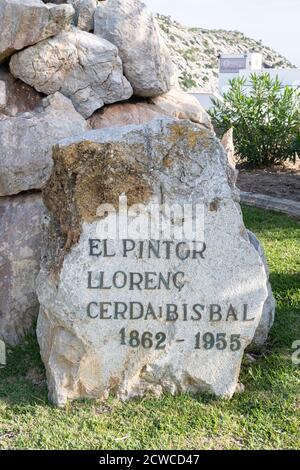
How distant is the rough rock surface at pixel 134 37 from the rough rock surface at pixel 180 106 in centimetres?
22

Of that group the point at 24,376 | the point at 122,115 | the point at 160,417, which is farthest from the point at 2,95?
the point at 160,417

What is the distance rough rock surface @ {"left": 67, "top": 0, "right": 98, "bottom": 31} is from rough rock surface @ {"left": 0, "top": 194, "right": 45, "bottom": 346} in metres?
1.50

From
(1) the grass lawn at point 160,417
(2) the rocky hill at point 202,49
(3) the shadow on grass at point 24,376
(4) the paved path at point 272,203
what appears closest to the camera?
(1) the grass lawn at point 160,417

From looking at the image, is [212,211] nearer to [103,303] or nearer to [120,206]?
[120,206]

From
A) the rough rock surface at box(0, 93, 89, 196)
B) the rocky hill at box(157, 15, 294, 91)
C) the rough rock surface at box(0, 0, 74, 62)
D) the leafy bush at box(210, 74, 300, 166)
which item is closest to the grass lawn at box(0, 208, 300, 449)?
the rough rock surface at box(0, 93, 89, 196)

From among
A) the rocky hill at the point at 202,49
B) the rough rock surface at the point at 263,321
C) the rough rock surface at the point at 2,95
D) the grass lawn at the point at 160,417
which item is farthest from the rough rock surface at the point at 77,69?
the rocky hill at the point at 202,49

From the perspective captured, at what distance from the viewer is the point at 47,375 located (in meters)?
3.62

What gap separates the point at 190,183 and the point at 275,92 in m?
6.69

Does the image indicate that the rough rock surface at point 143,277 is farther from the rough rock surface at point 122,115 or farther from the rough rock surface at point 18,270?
the rough rock surface at point 122,115

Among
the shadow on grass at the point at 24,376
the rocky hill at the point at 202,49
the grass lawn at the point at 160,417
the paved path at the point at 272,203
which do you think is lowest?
the rocky hill at the point at 202,49

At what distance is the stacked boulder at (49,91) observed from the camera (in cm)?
417

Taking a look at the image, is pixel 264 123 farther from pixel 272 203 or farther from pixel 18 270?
pixel 18 270

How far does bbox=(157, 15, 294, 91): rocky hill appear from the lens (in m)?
41.7

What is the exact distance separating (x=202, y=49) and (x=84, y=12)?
4740 cm
